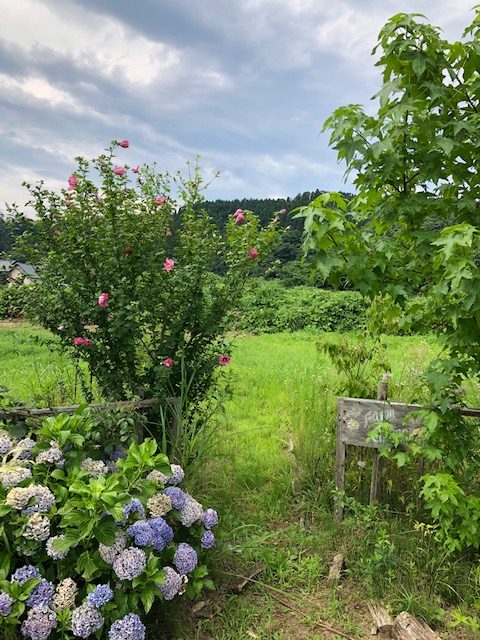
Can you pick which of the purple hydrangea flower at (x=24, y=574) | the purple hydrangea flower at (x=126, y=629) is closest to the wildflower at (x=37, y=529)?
the purple hydrangea flower at (x=24, y=574)

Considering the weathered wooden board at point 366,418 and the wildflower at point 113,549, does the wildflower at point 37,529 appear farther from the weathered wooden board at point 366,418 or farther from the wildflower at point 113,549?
the weathered wooden board at point 366,418

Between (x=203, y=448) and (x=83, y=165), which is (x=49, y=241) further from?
(x=203, y=448)

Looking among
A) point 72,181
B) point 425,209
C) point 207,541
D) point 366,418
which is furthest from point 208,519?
point 72,181

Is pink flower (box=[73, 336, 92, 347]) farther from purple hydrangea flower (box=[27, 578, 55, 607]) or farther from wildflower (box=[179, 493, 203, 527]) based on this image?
purple hydrangea flower (box=[27, 578, 55, 607])

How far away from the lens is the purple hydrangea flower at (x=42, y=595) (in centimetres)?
217

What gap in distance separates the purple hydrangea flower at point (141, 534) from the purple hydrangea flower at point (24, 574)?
0.42 m

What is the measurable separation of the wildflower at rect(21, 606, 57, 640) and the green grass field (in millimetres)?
639

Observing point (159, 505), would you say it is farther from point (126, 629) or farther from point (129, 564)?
point (126, 629)

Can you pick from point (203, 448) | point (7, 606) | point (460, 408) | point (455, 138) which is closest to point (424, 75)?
point (455, 138)

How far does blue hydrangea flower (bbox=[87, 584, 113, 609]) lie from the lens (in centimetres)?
214

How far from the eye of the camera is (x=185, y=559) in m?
2.50

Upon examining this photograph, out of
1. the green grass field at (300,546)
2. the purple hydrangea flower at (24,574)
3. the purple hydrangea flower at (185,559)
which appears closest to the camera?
the purple hydrangea flower at (24,574)

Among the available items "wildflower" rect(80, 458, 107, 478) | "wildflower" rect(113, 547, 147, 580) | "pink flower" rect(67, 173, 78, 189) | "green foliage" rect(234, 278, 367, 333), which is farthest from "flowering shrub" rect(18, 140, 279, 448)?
"green foliage" rect(234, 278, 367, 333)

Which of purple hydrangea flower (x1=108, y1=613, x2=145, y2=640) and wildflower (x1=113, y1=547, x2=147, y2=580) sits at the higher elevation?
wildflower (x1=113, y1=547, x2=147, y2=580)
